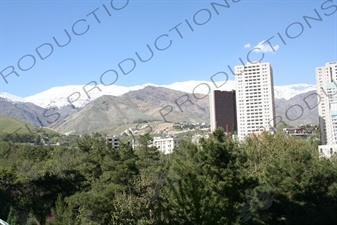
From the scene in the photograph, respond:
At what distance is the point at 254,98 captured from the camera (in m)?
71.0

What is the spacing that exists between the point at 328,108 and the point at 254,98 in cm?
1980

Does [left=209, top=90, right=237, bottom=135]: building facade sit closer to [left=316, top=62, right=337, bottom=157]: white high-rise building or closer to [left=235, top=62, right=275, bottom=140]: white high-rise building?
[left=235, top=62, right=275, bottom=140]: white high-rise building

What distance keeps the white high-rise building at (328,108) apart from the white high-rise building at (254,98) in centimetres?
950

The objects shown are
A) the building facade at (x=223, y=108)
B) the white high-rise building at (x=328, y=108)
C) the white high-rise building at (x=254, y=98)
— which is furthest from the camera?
the building facade at (x=223, y=108)

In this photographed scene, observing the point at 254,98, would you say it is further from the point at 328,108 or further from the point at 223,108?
the point at 328,108

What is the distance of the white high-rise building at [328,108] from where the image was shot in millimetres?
37500

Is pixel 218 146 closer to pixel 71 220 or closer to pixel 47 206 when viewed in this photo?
pixel 71 220

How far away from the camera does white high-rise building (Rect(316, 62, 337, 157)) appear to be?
37.5 m

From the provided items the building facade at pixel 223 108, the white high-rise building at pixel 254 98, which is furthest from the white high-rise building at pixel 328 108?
the building facade at pixel 223 108

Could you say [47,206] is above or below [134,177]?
below

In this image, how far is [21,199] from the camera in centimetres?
1669

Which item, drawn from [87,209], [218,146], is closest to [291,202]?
[218,146]

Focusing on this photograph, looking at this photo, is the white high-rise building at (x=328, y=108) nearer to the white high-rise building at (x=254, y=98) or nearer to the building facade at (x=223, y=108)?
the white high-rise building at (x=254, y=98)

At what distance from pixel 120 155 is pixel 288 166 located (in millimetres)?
8440
